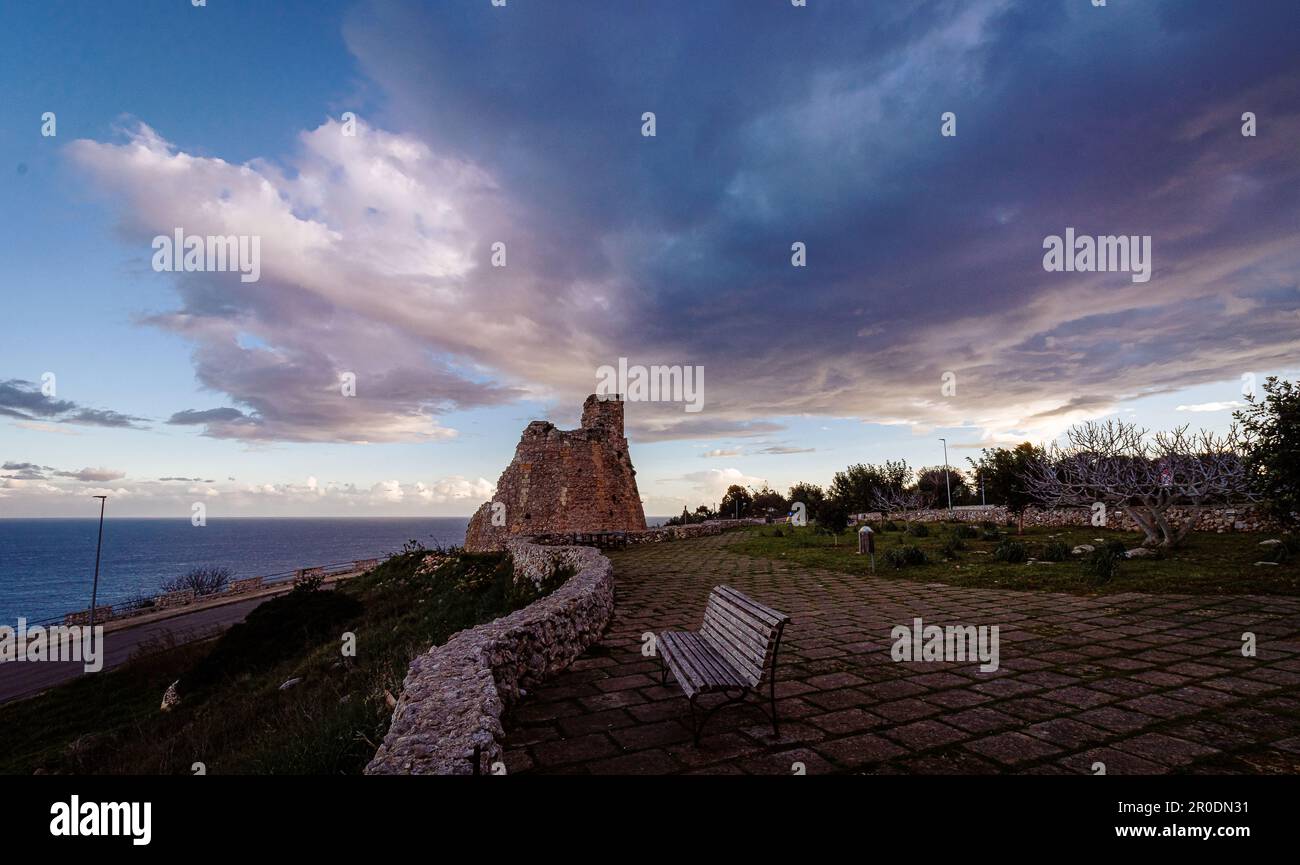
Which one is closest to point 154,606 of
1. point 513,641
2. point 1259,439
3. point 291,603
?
point 291,603

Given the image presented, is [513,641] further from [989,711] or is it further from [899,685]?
[989,711]

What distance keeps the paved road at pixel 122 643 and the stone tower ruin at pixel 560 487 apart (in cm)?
1248

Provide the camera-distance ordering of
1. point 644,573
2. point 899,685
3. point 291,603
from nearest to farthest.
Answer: point 899,685 < point 644,573 < point 291,603

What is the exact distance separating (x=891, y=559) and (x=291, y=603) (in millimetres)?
18669

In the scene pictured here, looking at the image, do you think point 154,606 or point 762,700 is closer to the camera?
point 762,700

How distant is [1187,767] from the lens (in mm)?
3256

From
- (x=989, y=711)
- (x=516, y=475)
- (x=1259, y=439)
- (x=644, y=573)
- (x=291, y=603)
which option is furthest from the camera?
(x=516, y=475)

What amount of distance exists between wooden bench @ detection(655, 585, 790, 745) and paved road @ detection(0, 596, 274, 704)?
25.1 meters

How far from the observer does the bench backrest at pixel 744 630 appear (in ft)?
12.1

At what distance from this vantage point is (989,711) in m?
4.14

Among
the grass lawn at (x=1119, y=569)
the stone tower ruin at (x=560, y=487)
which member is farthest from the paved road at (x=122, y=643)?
the grass lawn at (x=1119, y=569)

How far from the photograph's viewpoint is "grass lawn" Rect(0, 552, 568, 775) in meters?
5.89
